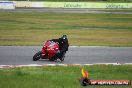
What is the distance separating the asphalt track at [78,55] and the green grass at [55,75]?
1739 millimetres

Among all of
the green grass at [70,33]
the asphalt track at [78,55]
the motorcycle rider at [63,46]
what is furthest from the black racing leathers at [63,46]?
the green grass at [70,33]

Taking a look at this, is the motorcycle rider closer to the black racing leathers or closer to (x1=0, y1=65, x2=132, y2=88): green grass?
the black racing leathers

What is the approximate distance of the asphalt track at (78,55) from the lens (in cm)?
1611

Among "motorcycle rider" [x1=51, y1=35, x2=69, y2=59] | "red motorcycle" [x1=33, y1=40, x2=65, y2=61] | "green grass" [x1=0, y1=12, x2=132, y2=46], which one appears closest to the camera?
"red motorcycle" [x1=33, y1=40, x2=65, y2=61]

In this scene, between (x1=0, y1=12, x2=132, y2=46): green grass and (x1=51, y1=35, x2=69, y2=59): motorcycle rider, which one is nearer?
(x1=51, y1=35, x2=69, y2=59): motorcycle rider

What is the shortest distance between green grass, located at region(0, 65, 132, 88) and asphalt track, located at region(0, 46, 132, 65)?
5.70 ft

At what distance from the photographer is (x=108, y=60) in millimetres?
16938

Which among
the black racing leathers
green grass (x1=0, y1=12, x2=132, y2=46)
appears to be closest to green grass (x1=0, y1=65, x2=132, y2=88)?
the black racing leathers

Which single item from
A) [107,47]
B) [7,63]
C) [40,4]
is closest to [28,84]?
[7,63]

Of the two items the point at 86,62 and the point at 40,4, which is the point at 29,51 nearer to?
the point at 86,62

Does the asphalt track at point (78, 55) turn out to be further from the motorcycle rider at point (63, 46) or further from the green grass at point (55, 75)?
the green grass at point (55, 75)

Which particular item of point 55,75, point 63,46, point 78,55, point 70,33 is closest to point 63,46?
point 63,46

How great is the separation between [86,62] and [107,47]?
5162 millimetres

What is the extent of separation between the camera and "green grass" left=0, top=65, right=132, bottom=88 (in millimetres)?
10539
